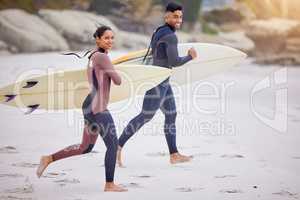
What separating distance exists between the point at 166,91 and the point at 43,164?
2.52ft

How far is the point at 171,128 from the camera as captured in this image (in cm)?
324

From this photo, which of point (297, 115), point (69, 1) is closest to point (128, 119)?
point (297, 115)

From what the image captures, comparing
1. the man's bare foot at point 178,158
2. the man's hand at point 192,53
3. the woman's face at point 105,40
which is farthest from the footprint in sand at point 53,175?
the man's hand at point 192,53

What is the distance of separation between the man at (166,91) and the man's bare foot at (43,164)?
1.34 feet

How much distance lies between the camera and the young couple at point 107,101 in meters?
2.70

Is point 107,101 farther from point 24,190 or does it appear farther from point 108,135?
point 24,190

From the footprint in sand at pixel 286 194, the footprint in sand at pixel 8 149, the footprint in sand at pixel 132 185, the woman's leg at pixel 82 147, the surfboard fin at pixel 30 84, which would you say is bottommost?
the footprint in sand at pixel 286 194

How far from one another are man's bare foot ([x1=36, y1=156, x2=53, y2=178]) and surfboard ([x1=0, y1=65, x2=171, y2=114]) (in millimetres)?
252

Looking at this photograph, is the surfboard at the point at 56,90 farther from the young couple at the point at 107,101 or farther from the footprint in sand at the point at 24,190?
the footprint in sand at the point at 24,190

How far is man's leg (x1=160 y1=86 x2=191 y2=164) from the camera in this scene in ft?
10.4

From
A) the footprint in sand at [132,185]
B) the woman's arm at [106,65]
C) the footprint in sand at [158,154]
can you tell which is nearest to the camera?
the woman's arm at [106,65]

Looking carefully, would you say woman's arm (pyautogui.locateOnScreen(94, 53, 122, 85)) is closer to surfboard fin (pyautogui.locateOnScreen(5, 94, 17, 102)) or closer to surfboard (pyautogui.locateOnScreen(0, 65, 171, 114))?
surfboard (pyautogui.locateOnScreen(0, 65, 171, 114))

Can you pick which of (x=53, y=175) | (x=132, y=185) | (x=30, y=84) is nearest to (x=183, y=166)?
(x=132, y=185)

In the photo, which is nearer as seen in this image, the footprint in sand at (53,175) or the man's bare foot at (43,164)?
the man's bare foot at (43,164)
